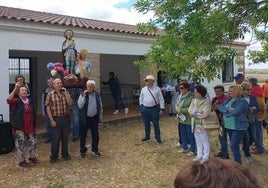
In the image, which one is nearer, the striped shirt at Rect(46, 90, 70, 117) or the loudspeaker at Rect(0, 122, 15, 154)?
the striped shirt at Rect(46, 90, 70, 117)

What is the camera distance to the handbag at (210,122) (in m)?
6.80

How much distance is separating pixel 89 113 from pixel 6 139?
1961 mm

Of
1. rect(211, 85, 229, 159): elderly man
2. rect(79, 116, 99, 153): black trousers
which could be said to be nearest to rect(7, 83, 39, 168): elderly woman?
rect(79, 116, 99, 153): black trousers

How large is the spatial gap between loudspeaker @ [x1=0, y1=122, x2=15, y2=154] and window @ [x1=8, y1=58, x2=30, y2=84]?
5098 mm

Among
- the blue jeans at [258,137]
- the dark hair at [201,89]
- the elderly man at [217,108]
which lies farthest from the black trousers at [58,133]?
the blue jeans at [258,137]

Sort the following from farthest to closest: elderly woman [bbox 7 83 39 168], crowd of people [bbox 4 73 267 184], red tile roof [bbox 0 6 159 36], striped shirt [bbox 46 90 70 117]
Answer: red tile roof [bbox 0 6 159 36] → striped shirt [bbox 46 90 70 117] → elderly woman [bbox 7 83 39 168] → crowd of people [bbox 4 73 267 184]

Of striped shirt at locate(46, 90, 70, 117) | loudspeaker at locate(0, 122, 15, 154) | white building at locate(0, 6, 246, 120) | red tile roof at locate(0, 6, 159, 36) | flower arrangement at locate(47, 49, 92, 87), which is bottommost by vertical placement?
loudspeaker at locate(0, 122, 15, 154)

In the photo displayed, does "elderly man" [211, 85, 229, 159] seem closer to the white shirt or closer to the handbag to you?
the handbag

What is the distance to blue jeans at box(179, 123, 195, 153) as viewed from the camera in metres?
7.78

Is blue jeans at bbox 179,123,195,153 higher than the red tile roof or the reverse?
the reverse

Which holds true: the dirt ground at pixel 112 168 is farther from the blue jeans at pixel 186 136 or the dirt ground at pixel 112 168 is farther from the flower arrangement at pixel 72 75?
the flower arrangement at pixel 72 75

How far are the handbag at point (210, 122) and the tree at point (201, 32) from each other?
1493 mm

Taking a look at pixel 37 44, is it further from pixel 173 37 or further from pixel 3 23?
pixel 173 37

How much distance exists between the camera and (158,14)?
602 cm
